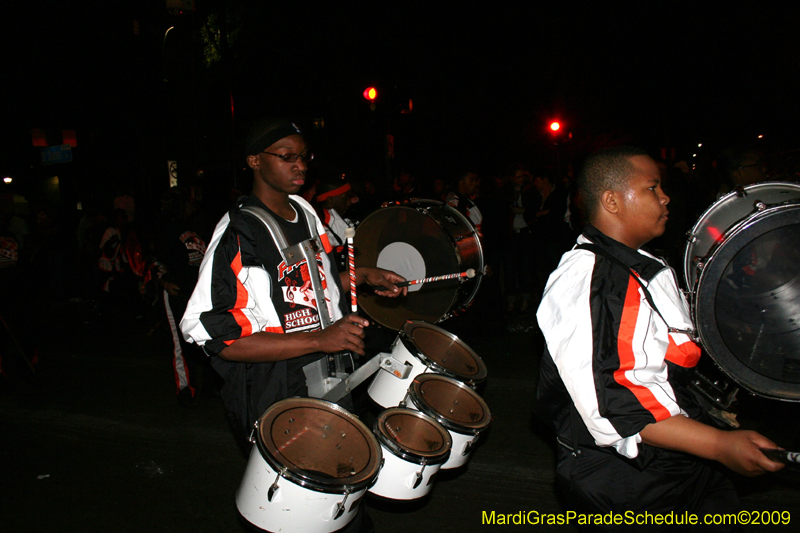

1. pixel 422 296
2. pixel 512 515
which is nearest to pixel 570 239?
pixel 422 296

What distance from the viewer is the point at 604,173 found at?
2.07 m

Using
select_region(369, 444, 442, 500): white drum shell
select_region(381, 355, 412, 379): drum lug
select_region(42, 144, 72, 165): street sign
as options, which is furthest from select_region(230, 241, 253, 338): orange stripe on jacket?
select_region(42, 144, 72, 165): street sign

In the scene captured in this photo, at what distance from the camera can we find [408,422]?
2.71 metres

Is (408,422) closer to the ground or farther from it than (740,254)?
closer to the ground

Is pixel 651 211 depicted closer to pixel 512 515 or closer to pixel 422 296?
pixel 512 515

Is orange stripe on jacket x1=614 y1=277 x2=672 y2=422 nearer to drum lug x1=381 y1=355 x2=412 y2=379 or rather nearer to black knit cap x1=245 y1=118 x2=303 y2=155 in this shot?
drum lug x1=381 y1=355 x2=412 y2=379

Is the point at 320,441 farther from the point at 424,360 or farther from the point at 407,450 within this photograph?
the point at 424,360

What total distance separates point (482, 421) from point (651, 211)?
1.41m

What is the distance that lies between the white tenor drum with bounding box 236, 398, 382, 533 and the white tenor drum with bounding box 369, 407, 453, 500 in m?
0.29

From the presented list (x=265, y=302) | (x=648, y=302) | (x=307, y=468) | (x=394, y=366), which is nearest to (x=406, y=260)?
(x=394, y=366)

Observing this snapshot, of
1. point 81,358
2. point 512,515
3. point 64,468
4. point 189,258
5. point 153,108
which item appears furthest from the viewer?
point 153,108

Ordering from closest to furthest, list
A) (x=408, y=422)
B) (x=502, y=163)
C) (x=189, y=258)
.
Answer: (x=408, y=422), (x=189, y=258), (x=502, y=163)

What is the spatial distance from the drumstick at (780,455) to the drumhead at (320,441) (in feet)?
4.29

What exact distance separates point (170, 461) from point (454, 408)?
2.84 m
